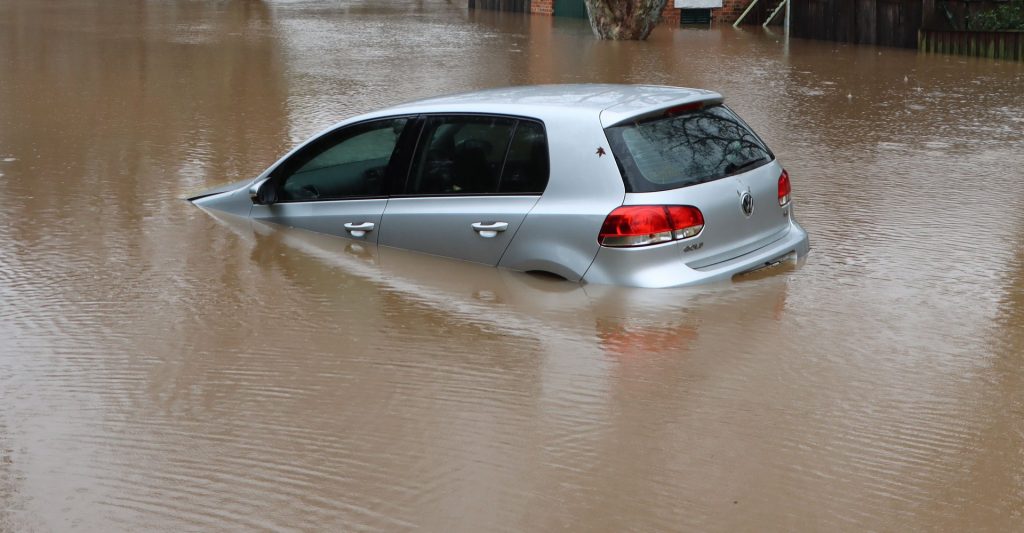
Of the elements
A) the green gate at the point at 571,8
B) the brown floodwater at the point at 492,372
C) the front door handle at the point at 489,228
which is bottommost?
the brown floodwater at the point at 492,372

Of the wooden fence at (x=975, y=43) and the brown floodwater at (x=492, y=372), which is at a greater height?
the wooden fence at (x=975, y=43)

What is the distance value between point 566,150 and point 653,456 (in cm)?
235

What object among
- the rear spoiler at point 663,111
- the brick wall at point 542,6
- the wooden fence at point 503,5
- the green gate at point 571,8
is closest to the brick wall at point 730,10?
the green gate at point 571,8

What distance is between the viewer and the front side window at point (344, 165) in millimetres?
7484

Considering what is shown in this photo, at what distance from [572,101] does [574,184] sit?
0.57 meters

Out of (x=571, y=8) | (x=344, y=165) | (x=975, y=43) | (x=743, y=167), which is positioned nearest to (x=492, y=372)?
(x=743, y=167)

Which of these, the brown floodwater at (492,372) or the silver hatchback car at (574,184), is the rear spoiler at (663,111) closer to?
the silver hatchback car at (574,184)

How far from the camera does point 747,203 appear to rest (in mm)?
6641

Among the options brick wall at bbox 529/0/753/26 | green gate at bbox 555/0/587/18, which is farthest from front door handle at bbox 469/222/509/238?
green gate at bbox 555/0/587/18

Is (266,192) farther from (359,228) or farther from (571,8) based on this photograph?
(571,8)

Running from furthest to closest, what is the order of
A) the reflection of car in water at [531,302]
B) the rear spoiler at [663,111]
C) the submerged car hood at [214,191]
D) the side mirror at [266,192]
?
the submerged car hood at [214,191] < the side mirror at [266,192] < the rear spoiler at [663,111] < the reflection of car in water at [531,302]

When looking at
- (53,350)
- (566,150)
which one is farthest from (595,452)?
(53,350)

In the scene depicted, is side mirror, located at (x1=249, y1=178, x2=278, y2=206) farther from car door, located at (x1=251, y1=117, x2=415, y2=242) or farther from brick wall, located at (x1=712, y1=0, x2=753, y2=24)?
brick wall, located at (x1=712, y1=0, x2=753, y2=24)

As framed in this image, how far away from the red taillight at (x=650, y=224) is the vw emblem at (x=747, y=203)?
→ 0.33 m
